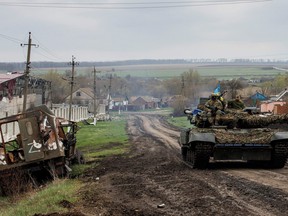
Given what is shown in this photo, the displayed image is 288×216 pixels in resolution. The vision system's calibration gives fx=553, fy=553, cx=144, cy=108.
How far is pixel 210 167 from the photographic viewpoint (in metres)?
17.0

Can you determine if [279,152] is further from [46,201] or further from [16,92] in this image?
[16,92]

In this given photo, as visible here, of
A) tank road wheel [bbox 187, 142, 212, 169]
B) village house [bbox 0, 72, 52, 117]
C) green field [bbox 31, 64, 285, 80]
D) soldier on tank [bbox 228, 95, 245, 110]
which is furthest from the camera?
green field [bbox 31, 64, 285, 80]

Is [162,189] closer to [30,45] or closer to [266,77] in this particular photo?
[30,45]

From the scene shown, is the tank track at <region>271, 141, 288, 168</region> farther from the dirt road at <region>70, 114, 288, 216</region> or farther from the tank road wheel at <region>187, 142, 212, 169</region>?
the tank road wheel at <region>187, 142, 212, 169</region>

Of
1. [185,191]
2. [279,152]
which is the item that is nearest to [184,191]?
[185,191]

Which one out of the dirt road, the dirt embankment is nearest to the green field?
the dirt embankment

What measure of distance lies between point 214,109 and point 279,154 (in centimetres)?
309

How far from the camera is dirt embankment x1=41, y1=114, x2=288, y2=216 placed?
9.49m

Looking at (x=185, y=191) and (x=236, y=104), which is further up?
(x=236, y=104)

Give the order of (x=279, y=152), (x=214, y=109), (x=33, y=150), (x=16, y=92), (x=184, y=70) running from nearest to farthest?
(x=279, y=152) → (x=33, y=150) → (x=214, y=109) → (x=16, y=92) → (x=184, y=70)

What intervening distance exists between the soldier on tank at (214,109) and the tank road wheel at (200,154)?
145cm

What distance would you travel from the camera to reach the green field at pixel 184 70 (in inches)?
4795

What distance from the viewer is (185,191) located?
456 inches

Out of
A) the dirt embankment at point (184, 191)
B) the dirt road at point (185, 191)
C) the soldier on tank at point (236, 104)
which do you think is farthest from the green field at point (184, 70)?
the dirt road at point (185, 191)
